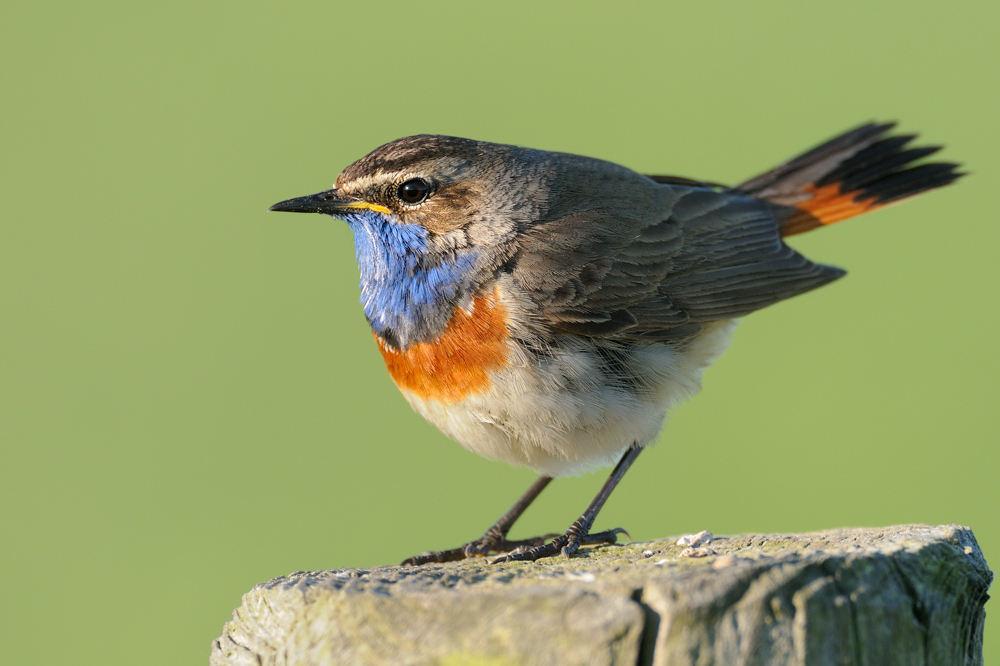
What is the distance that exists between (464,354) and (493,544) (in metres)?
1.27

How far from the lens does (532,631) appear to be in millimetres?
2350

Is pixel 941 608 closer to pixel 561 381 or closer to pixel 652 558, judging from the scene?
pixel 652 558

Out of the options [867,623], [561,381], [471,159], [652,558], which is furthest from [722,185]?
[867,623]

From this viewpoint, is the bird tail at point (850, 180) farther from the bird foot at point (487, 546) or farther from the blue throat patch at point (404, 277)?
the bird foot at point (487, 546)

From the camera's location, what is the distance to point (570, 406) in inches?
166

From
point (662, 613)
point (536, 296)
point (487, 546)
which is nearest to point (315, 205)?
point (536, 296)

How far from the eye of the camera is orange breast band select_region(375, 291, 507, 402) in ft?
13.9

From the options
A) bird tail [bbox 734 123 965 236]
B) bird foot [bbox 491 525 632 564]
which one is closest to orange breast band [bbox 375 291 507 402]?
bird foot [bbox 491 525 632 564]

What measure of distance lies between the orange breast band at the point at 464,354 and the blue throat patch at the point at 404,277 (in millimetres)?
73

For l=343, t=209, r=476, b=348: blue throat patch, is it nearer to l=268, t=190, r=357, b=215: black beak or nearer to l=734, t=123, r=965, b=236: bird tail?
l=268, t=190, r=357, b=215: black beak

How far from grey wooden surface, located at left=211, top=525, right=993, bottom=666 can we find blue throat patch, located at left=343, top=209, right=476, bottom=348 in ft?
5.88

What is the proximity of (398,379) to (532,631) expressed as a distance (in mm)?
2454

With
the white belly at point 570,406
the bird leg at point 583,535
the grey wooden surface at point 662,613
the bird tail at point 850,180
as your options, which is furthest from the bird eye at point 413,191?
the bird tail at point 850,180

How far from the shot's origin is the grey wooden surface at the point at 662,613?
231cm
